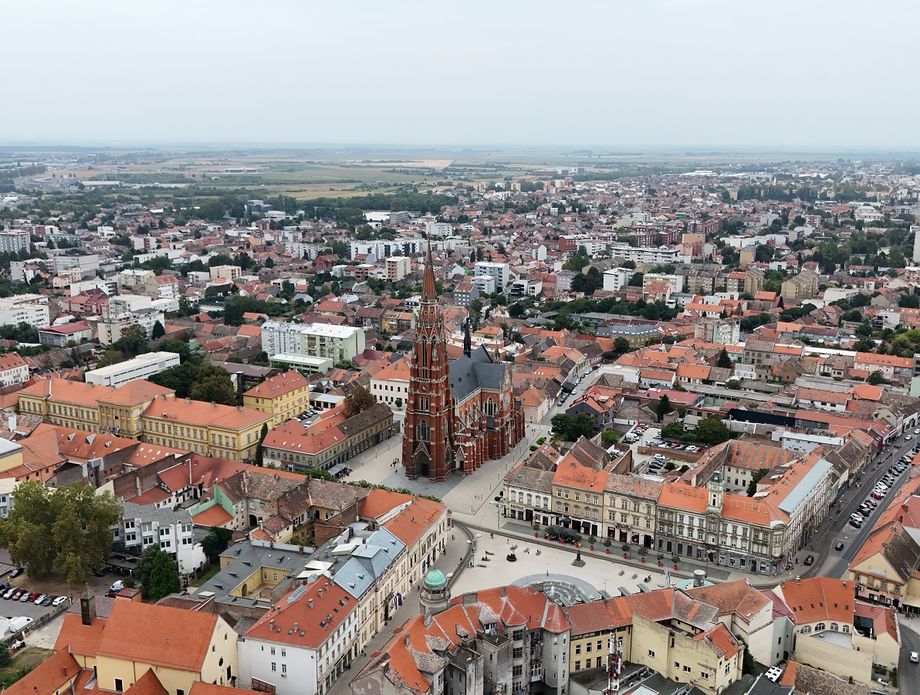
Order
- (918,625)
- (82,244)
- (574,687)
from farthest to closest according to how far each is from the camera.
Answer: (82,244) → (918,625) → (574,687)

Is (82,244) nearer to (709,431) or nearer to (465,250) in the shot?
(465,250)

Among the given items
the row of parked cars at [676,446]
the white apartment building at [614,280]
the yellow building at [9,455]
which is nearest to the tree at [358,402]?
the row of parked cars at [676,446]

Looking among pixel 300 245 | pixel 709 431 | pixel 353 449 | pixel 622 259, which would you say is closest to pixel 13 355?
pixel 353 449

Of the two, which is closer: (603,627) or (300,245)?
(603,627)

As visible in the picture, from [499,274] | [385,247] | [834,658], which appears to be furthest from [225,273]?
[834,658]

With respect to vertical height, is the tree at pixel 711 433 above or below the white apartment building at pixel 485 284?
above

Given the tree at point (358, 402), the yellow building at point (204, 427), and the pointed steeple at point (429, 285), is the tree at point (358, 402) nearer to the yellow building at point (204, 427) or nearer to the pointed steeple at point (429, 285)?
the yellow building at point (204, 427)

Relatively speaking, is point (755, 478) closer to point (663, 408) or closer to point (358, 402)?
point (663, 408)
